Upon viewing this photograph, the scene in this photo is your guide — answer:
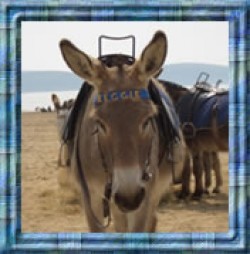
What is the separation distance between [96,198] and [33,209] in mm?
761

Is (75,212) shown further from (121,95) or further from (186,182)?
(121,95)

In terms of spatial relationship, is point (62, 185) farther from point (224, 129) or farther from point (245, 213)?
point (245, 213)

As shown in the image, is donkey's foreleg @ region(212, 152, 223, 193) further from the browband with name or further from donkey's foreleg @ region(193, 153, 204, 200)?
the browband with name

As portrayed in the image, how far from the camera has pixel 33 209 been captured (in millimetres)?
3201

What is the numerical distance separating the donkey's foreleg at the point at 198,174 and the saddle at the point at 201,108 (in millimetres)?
318

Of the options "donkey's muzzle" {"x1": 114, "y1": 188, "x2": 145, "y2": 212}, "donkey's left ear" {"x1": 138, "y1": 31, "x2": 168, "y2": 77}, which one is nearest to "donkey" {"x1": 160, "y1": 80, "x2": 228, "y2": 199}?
"donkey's left ear" {"x1": 138, "y1": 31, "x2": 168, "y2": 77}

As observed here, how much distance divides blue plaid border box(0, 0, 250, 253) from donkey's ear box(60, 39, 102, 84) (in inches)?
9.1

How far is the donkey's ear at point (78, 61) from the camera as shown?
2.25 meters

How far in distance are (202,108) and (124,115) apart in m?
1.78

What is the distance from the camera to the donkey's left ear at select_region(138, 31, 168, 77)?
7.41ft

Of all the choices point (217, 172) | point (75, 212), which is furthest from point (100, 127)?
point (217, 172)

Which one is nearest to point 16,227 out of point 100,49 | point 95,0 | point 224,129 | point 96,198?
point 96,198

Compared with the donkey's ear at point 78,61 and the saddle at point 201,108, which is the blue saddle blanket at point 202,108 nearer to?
the saddle at point 201,108

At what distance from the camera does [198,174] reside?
4133 mm
